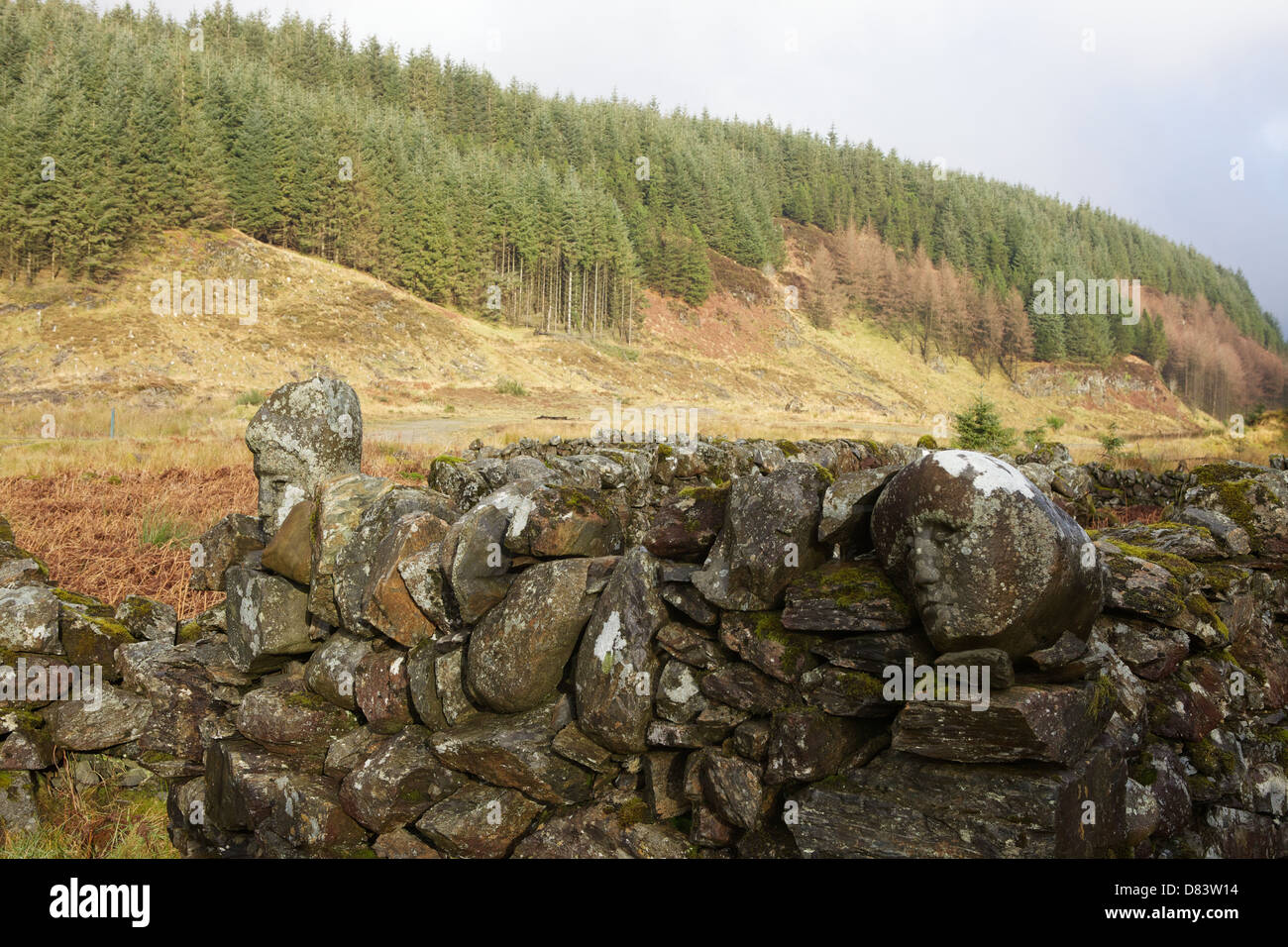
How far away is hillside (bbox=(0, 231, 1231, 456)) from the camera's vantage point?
37344 millimetres

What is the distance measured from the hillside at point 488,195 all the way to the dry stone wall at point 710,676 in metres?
46.3

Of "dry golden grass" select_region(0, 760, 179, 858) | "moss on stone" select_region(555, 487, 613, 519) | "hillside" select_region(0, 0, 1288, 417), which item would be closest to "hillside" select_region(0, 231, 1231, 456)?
"hillside" select_region(0, 0, 1288, 417)

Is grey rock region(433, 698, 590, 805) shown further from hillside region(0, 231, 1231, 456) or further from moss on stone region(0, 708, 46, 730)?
hillside region(0, 231, 1231, 456)

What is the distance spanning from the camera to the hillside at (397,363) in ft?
123

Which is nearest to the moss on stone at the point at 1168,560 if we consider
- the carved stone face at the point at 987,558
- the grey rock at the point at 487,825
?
the carved stone face at the point at 987,558

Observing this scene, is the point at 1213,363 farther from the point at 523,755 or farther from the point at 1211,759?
the point at 523,755

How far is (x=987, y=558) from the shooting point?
2895mm

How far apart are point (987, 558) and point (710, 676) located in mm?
1310

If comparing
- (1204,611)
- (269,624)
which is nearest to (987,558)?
(1204,611)

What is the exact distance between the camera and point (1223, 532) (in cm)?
471

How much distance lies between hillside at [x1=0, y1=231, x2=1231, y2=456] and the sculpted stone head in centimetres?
1867

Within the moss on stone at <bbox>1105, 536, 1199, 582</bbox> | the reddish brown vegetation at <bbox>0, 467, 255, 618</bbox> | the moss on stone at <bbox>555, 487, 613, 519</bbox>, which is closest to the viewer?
the moss on stone at <bbox>1105, 536, 1199, 582</bbox>

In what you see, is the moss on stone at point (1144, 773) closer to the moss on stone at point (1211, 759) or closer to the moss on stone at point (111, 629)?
the moss on stone at point (1211, 759)

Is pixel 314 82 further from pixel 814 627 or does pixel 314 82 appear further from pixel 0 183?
pixel 814 627
